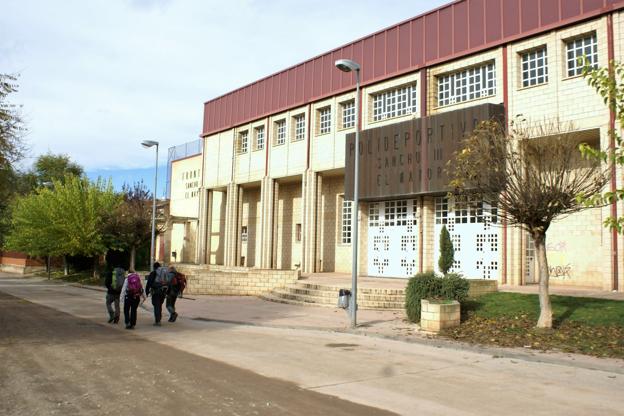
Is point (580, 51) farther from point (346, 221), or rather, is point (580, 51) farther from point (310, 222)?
point (310, 222)

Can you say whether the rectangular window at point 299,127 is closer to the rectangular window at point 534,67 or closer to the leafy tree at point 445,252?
the leafy tree at point 445,252

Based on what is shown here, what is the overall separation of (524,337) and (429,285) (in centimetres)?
288

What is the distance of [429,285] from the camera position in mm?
13570

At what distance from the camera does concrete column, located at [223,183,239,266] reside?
32.6m

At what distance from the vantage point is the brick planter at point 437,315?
484 inches

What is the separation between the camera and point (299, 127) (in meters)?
29.2

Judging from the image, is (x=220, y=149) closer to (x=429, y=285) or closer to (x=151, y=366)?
(x=429, y=285)

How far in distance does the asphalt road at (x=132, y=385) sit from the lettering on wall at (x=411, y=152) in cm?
1277

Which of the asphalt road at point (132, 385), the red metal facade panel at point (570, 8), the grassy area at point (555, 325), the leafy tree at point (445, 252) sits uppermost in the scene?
the red metal facade panel at point (570, 8)

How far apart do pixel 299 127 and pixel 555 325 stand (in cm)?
1947

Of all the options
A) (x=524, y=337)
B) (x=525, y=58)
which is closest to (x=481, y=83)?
(x=525, y=58)

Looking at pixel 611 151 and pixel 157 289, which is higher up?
pixel 611 151

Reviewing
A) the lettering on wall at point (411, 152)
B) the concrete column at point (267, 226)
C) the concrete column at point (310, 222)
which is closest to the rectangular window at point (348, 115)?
the lettering on wall at point (411, 152)

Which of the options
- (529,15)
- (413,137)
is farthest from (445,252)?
(529,15)
